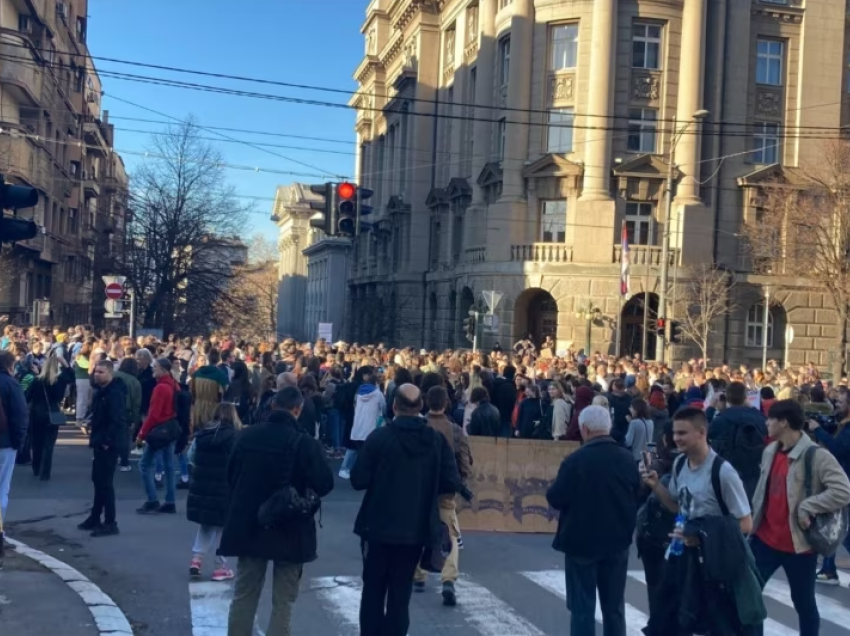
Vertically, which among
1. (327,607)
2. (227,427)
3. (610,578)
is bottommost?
(327,607)

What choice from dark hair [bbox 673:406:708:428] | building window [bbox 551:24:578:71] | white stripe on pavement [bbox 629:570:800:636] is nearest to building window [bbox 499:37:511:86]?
building window [bbox 551:24:578:71]

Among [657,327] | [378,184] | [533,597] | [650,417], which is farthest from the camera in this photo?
[378,184]

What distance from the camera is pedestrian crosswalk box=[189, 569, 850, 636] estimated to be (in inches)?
309

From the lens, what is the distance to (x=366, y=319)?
2549 inches

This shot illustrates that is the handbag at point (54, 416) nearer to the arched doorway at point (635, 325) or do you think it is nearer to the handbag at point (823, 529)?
the handbag at point (823, 529)

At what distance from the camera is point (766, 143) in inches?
1618

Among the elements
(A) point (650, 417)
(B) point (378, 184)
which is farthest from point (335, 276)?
(A) point (650, 417)

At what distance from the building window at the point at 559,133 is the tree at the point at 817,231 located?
7.92 metres

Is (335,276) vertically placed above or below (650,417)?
above

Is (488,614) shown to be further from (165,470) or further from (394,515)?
(165,470)

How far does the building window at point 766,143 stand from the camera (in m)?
40.9

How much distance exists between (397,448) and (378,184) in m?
63.3

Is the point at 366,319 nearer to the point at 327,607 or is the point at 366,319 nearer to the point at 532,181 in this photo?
the point at 532,181

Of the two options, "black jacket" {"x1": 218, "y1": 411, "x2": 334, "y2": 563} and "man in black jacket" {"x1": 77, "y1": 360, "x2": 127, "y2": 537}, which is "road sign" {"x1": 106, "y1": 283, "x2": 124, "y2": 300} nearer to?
"man in black jacket" {"x1": 77, "y1": 360, "x2": 127, "y2": 537}
